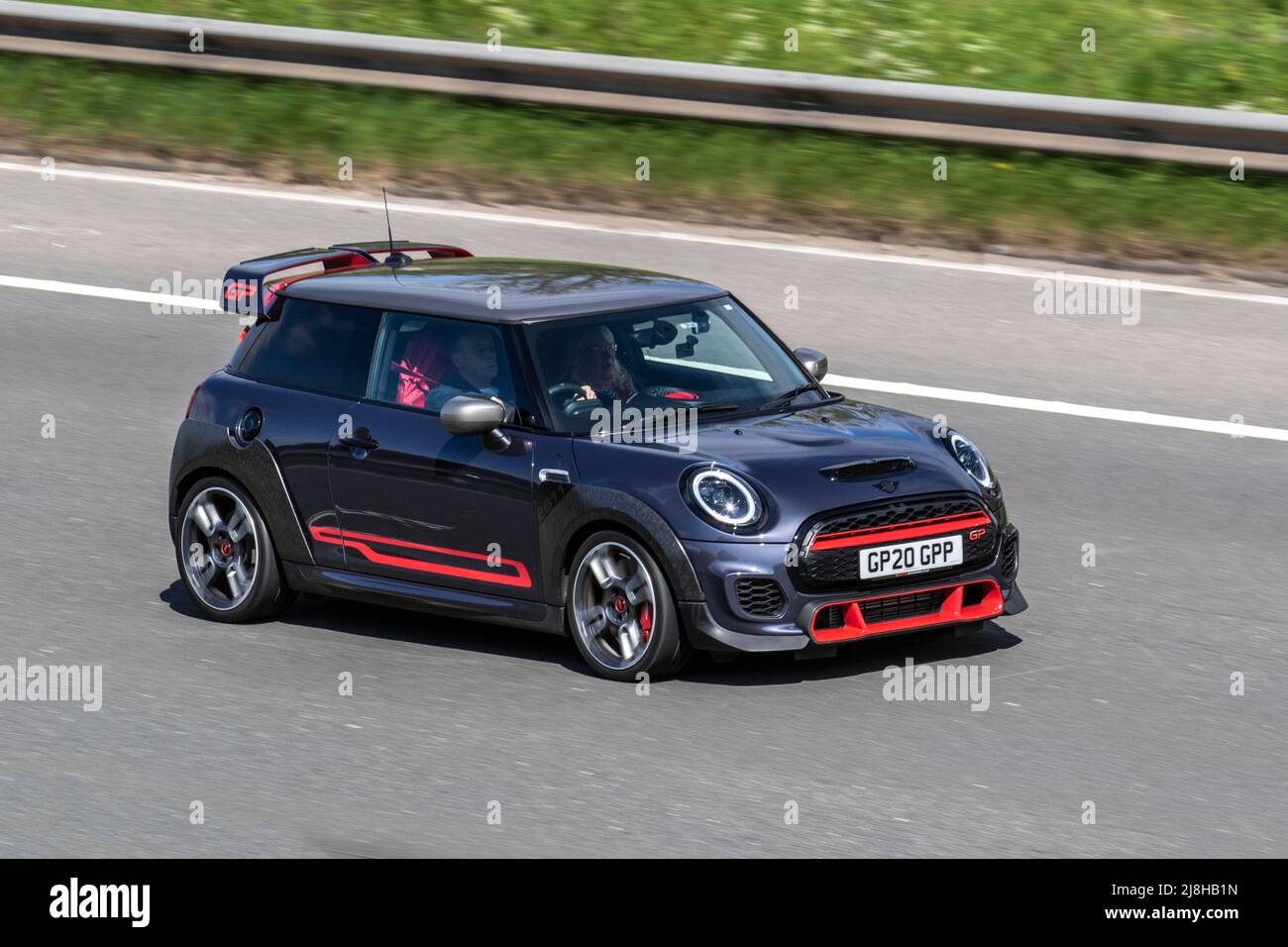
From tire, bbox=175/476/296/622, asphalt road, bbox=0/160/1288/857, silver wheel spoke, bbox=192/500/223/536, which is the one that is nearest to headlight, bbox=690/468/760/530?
asphalt road, bbox=0/160/1288/857

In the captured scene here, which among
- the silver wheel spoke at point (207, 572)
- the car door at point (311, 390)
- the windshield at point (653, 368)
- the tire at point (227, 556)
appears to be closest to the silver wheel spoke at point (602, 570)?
the windshield at point (653, 368)

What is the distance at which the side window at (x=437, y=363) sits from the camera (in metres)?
8.53

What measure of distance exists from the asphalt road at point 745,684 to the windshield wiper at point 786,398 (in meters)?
1.02

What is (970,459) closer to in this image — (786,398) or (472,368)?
(786,398)

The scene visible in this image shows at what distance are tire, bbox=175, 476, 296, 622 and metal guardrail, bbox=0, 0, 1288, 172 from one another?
6.53 m

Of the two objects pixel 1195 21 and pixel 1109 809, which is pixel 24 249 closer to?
pixel 1195 21

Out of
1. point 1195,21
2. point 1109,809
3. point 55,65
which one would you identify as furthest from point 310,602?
point 1195,21

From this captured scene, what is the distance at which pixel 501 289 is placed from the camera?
8.82 m

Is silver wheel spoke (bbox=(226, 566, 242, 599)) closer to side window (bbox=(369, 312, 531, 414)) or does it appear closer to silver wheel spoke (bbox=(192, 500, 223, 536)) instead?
silver wheel spoke (bbox=(192, 500, 223, 536))

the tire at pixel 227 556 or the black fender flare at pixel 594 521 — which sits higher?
the black fender flare at pixel 594 521

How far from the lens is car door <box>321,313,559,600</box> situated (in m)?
8.28

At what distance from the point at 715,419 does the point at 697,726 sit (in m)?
1.40

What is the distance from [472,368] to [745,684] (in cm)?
171

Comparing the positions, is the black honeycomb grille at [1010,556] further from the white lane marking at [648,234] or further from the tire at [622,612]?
the white lane marking at [648,234]
